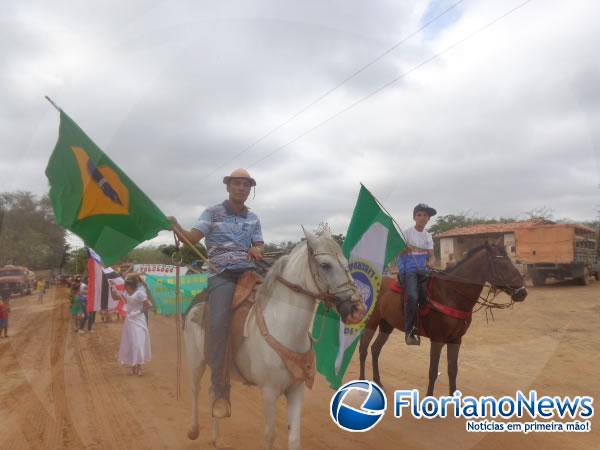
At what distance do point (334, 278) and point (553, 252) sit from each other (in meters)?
21.4

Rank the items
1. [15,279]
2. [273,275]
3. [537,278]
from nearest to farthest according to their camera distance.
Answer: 1. [273,275]
2. [537,278]
3. [15,279]

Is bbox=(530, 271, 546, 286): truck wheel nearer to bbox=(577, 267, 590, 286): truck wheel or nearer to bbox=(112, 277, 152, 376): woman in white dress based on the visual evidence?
bbox=(577, 267, 590, 286): truck wheel

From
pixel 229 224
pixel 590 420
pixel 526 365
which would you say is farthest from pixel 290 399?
pixel 526 365

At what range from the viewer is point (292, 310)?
14.0 feet

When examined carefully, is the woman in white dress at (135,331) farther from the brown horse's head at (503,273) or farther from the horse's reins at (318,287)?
the brown horse's head at (503,273)

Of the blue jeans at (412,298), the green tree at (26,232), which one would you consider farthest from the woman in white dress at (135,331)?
the green tree at (26,232)

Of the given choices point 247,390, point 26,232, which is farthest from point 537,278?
point 26,232

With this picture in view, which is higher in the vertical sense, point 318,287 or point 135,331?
point 318,287

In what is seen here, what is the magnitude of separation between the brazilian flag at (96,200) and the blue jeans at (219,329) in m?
0.86

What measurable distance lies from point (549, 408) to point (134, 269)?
1691cm

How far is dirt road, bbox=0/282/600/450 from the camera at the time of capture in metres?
5.61

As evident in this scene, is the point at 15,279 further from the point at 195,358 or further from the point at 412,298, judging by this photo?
the point at 412,298

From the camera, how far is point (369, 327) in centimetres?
863

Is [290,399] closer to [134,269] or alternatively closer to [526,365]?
[526,365]
